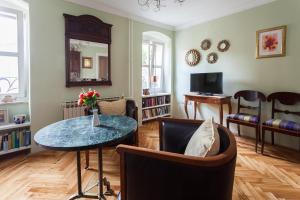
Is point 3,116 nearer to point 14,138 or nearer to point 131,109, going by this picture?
point 14,138

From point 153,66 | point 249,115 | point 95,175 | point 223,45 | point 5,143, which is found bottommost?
point 95,175

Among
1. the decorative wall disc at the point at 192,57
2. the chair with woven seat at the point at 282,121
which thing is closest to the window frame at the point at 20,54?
the decorative wall disc at the point at 192,57

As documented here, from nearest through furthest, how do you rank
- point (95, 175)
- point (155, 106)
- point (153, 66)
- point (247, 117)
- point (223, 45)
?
point (95, 175) → point (247, 117) → point (223, 45) → point (155, 106) → point (153, 66)

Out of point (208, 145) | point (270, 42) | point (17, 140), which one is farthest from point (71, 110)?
point (270, 42)

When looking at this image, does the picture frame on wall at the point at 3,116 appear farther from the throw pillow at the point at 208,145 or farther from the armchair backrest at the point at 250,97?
the armchair backrest at the point at 250,97

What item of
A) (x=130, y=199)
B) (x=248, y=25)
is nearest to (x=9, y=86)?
(x=130, y=199)

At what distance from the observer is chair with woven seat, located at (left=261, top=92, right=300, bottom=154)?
8.36 ft

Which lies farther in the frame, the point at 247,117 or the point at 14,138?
the point at 247,117

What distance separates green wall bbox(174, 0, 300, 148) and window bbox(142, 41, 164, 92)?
2.47 feet

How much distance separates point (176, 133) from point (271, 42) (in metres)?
2.67

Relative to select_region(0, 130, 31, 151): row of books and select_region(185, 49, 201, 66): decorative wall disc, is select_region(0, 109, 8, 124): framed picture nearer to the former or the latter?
select_region(0, 130, 31, 151): row of books

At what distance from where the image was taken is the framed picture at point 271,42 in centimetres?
306

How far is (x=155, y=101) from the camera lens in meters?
4.77

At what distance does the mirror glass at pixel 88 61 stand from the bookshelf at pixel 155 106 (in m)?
1.27
